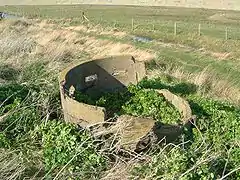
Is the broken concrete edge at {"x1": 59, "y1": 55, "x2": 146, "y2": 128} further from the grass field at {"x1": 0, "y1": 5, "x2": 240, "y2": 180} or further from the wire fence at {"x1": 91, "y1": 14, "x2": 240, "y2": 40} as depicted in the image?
the wire fence at {"x1": 91, "y1": 14, "x2": 240, "y2": 40}

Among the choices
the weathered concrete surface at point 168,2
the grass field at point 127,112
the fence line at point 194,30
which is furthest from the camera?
the weathered concrete surface at point 168,2

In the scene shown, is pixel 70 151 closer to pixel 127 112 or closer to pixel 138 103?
pixel 127 112

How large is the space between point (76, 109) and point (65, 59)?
32.5ft

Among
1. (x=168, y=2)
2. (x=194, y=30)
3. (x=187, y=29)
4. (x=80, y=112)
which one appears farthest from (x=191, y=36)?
(x=168, y=2)

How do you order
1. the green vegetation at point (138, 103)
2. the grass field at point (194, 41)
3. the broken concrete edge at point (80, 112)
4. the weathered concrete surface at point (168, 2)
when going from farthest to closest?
the weathered concrete surface at point (168, 2) < the grass field at point (194, 41) < the green vegetation at point (138, 103) < the broken concrete edge at point (80, 112)

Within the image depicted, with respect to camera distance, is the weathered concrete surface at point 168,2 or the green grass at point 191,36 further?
the weathered concrete surface at point 168,2

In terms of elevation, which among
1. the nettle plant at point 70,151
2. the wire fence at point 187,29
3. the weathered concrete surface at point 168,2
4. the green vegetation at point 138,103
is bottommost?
the weathered concrete surface at point 168,2

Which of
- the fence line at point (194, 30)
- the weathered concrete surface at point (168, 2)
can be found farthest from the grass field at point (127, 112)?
the weathered concrete surface at point (168, 2)

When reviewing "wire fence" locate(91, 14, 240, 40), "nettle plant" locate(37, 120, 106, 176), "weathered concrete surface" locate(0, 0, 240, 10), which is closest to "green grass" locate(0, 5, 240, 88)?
"wire fence" locate(91, 14, 240, 40)

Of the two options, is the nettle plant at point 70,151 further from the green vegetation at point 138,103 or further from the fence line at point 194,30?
the fence line at point 194,30

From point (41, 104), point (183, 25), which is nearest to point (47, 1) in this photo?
point (183, 25)

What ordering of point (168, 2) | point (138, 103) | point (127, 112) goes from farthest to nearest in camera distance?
point (168, 2) → point (138, 103) → point (127, 112)

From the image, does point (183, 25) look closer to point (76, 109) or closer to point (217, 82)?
point (217, 82)

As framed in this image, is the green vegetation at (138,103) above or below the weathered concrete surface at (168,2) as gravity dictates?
above
